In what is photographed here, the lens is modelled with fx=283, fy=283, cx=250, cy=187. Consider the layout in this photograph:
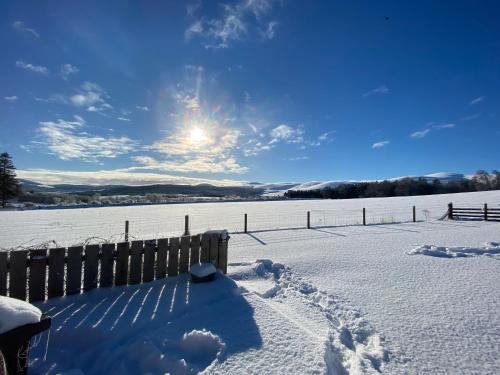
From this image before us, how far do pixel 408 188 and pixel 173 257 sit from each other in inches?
3697

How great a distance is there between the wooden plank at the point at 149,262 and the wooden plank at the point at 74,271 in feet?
3.41

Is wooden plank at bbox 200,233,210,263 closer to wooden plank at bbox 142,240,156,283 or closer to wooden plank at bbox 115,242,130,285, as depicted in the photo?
wooden plank at bbox 142,240,156,283

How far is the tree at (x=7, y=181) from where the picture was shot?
52.0 metres

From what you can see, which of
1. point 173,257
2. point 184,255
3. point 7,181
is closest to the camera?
point 173,257

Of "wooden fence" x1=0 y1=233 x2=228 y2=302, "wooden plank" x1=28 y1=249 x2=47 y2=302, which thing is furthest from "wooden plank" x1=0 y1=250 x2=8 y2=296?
"wooden plank" x1=28 y1=249 x2=47 y2=302

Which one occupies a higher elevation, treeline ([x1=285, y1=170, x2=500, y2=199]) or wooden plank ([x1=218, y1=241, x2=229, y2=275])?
treeline ([x1=285, y1=170, x2=500, y2=199])

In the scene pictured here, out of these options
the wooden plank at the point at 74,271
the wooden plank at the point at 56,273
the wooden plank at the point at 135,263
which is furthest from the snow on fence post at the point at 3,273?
the wooden plank at the point at 135,263

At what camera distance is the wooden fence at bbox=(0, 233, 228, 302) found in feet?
13.9

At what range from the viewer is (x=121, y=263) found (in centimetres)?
505

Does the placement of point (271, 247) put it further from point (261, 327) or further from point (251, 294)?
point (261, 327)

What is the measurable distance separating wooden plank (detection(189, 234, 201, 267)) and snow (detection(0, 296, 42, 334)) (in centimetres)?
343

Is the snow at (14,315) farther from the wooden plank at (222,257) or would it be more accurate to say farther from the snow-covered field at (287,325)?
the wooden plank at (222,257)

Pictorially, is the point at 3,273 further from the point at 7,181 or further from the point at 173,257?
the point at 7,181

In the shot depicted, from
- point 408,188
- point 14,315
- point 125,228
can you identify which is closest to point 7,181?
point 125,228
